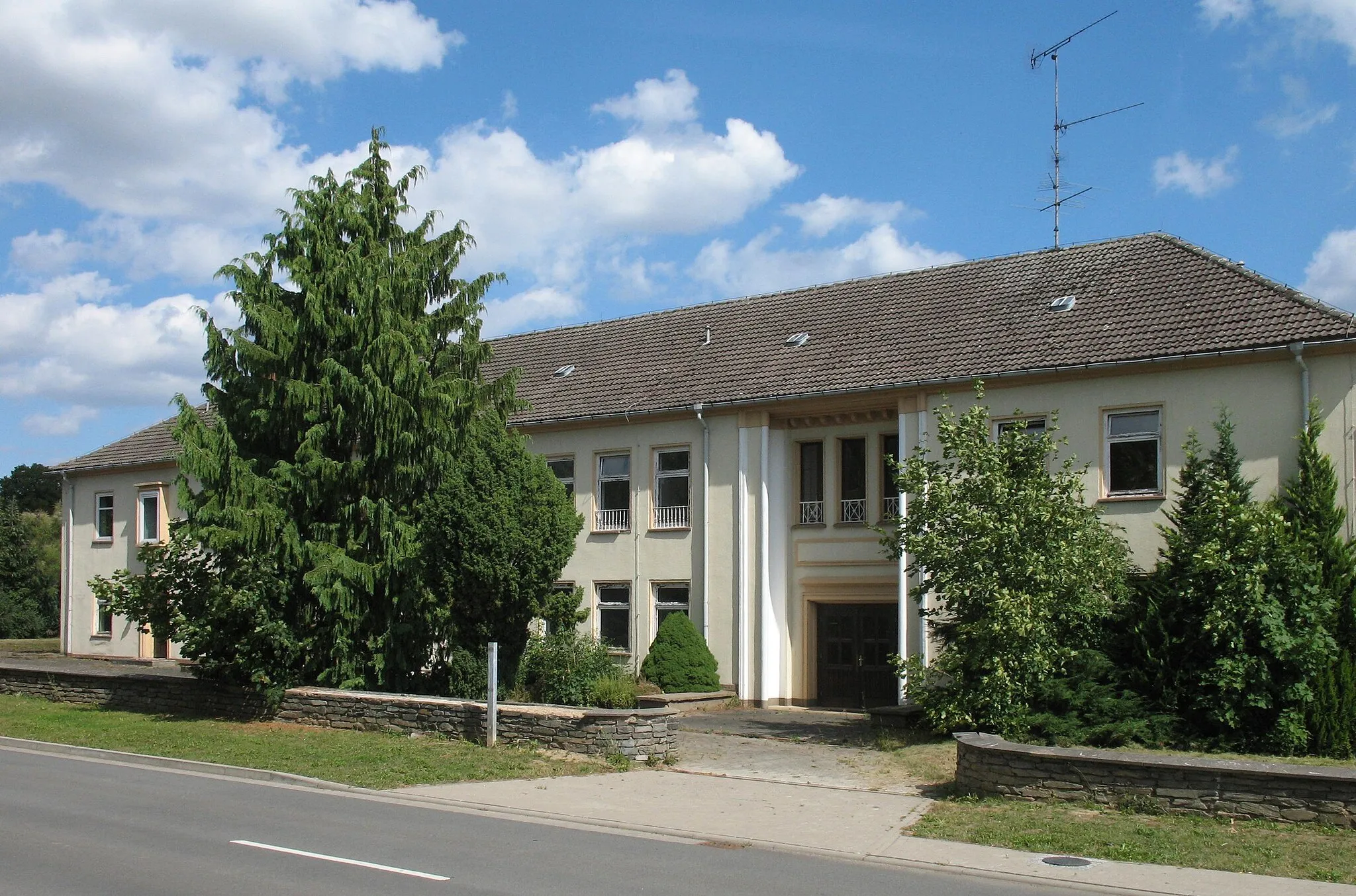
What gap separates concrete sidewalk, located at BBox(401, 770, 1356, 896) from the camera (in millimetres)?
9641

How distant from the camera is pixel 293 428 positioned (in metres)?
21.7

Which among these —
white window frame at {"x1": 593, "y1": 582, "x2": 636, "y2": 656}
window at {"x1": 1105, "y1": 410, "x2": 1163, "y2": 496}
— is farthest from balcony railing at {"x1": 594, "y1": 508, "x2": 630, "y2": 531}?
window at {"x1": 1105, "y1": 410, "x2": 1163, "y2": 496}

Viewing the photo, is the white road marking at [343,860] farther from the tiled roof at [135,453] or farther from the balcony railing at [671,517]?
the tiled roof at [135,453]

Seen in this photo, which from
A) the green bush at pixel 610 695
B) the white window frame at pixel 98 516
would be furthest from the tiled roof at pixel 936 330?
the white window frame at pixel 98 516

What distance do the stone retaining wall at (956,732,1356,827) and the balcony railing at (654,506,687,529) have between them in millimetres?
13684

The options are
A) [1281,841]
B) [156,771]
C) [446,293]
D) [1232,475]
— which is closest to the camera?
[1281,841]

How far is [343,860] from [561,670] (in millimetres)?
11555

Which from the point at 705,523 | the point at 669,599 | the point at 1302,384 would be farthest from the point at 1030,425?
the point at 669,599

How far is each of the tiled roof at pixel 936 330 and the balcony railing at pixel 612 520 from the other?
226cm

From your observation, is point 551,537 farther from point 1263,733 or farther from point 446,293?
point 1263,733

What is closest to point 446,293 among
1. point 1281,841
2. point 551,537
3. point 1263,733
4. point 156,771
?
point 551,537

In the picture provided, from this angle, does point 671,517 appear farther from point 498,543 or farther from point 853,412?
point 498,543

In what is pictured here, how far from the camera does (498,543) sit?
747 inches

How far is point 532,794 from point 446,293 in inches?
463
